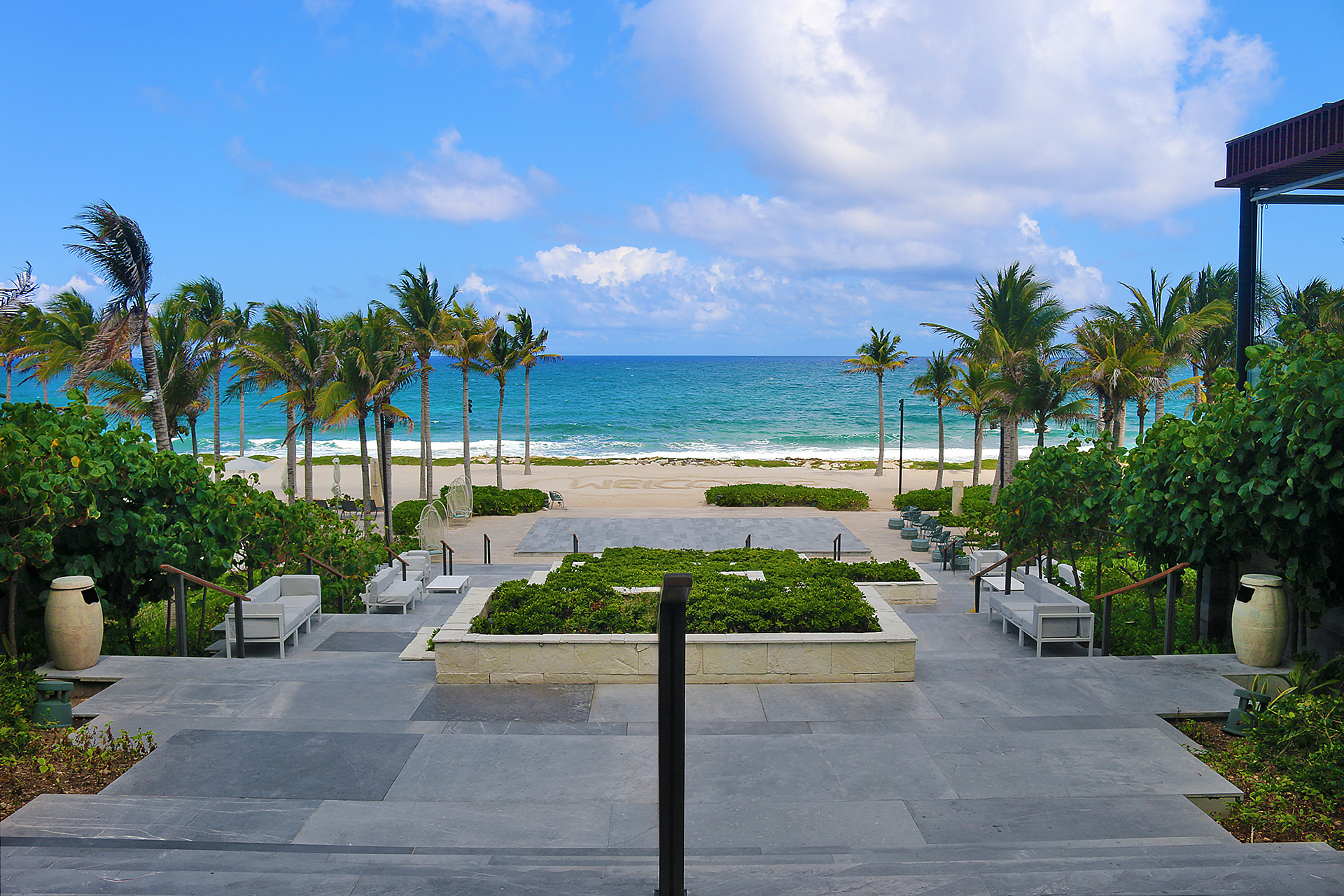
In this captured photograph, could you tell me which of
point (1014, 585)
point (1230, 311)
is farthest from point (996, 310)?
point (1014, 585)

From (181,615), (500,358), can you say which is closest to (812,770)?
(181,615)

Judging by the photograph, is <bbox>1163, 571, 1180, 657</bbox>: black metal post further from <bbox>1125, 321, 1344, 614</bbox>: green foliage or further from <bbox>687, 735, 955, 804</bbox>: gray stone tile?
<bbox>687, 735, 955, 804</bbox>: gray stone tile

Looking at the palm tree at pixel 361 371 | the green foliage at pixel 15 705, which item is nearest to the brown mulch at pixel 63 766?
the green foliage at pixel 15 705

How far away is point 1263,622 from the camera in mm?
8898

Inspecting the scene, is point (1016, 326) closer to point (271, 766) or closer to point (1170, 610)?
point (1170, 610)

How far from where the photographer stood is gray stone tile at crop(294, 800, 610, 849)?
5637mm

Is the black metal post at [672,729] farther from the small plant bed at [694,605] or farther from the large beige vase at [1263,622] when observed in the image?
the large beige vase at [1263,622]

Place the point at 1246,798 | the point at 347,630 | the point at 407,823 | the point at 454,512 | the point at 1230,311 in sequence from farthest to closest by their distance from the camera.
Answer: the point at 454,512 → the point at 1230,311 → the point at 347,630 → the point at 1246,798 → the point at 407,823

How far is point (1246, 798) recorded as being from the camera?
6.37 metres

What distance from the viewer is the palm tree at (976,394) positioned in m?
28.3

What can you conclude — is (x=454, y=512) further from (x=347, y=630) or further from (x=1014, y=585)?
(x=1014, y=585)

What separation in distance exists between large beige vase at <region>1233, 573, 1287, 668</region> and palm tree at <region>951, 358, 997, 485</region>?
18309mm

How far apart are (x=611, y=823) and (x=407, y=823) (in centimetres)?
139

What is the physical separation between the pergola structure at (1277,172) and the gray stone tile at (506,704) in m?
8.78
